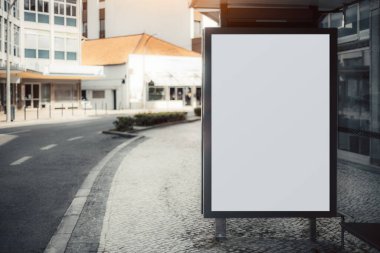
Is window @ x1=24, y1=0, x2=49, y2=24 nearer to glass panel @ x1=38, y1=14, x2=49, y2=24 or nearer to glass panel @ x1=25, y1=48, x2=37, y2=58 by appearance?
glass panel @ x1=38, y1=14, x2=49, y2=24

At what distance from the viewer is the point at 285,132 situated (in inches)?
199

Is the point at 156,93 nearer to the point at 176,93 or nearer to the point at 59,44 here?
the point at 176,93

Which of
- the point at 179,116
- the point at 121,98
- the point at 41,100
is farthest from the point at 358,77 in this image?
the point at 121,98

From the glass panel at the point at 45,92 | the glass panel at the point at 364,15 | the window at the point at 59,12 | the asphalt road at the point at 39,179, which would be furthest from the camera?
the window at the point at 59,12

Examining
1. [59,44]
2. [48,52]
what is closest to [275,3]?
[48,52]

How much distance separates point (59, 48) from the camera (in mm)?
47938

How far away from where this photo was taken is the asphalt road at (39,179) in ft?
20.5

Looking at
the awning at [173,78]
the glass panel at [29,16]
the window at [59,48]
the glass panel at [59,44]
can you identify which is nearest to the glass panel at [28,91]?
the window at [59,48]

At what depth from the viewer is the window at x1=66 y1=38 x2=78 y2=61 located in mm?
48594

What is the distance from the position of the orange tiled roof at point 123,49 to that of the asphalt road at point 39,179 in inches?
1374

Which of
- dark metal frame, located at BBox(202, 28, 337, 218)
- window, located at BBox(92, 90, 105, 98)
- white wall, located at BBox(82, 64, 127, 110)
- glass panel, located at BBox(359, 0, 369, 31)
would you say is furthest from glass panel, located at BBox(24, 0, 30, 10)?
dark metal frame, located at BBox(202, 28, 337, 218)

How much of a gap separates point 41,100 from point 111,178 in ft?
128

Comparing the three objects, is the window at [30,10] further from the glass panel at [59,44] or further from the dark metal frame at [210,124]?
the dark metal frame at [210,124]

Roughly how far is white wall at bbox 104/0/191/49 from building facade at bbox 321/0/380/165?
52233 mm
